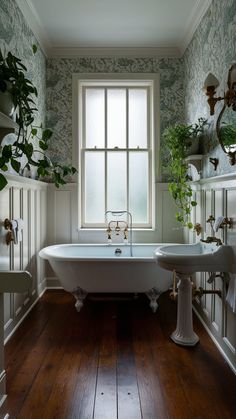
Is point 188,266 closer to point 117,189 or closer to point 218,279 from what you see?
point 218,279

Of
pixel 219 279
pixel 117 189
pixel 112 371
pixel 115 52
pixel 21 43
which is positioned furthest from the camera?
pixel 117 189

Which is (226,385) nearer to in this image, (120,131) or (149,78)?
(120,131)

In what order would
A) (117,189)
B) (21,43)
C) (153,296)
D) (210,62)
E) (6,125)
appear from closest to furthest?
(6,125) → (210,62) → (21,43) → (153,296) → (117,189)

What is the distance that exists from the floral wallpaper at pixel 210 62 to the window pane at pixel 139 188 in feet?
2.38

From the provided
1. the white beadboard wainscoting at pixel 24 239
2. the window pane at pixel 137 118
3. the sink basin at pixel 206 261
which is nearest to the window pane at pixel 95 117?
the window pane at pixel 137 118

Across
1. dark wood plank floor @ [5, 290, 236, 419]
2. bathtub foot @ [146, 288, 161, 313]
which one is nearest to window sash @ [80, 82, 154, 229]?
bathtub foot @ [146, 288, 161, 313]

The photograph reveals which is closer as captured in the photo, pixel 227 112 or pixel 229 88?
pixel 229 88

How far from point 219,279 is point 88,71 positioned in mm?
2716

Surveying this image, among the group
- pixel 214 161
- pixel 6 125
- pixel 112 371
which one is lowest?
pixel 112 371

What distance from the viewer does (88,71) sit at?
3.38 meters

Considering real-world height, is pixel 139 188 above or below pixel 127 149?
below

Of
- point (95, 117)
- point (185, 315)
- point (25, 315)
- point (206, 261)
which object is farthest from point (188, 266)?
point (95, 117)

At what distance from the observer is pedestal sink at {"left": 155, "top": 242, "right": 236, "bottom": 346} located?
1922mm

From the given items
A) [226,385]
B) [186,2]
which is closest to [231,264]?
[226,385]
